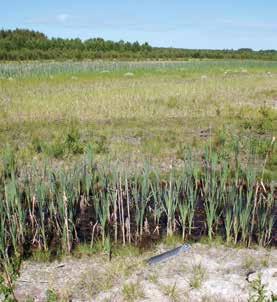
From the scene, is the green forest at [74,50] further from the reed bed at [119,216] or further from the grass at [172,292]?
the grass at [172,292]

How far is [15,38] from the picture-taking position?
53.7m

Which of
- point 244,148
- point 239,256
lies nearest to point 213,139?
point 244,148

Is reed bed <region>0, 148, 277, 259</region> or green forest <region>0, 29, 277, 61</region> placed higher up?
green forest <region>0, 29, 277, 61</region>

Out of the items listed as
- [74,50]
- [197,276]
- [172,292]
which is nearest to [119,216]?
[197,276]

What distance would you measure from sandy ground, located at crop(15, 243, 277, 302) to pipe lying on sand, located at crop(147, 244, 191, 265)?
4 cm

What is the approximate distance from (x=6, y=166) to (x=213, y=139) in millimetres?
3443

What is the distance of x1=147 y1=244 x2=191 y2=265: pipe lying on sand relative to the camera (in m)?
3.86

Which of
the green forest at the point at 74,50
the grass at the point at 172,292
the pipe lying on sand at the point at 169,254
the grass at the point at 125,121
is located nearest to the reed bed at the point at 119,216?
the pipe lying on sand at the point at 169,254

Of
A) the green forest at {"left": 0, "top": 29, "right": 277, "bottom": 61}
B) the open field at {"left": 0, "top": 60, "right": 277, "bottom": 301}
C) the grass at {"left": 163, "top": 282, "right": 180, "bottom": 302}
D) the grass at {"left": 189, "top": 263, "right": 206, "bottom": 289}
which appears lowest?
the grass at {"left": 163, "top": 282, "right": 180, "bottom": 302}

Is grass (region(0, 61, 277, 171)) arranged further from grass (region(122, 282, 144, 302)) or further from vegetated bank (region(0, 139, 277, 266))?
grass (region(122, 282, 144, 302))

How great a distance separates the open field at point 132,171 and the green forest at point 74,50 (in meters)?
32.3

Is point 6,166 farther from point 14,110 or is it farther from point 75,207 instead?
point 14,110

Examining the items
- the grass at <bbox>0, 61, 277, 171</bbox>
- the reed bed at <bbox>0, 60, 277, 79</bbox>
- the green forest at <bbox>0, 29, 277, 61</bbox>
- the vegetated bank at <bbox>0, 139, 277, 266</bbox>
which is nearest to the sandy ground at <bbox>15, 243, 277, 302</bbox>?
the vegetated bank at <bbox>0, 139, 277, 266</bbox>

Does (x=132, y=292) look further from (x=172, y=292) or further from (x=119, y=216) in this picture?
(x=119, y=216)
